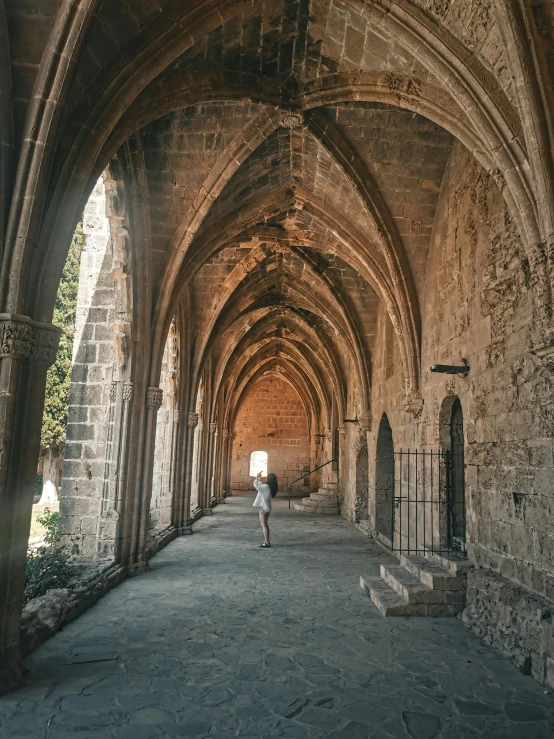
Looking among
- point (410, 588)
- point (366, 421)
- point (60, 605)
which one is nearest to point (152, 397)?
point (60, 605)

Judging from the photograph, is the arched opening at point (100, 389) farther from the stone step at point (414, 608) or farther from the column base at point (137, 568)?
the stone step at point (414, 608)

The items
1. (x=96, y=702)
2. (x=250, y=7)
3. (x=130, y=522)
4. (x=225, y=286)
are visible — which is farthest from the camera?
(x=225, y=286)

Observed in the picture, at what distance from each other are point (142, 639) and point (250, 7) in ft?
19.8

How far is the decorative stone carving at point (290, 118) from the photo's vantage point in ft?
22.9

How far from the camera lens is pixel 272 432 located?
27.6 meters

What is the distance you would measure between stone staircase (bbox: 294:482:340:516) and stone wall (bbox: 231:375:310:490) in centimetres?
918

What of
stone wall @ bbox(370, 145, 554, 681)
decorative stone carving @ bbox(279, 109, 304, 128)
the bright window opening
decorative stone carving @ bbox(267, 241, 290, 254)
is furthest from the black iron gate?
the bright window opening

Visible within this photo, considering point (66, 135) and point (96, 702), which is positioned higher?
point (66, 135)

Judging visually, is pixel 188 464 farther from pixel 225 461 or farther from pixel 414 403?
pixel 225 461

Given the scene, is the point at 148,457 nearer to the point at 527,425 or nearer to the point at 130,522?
the point at 130,522

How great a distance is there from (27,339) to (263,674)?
3.15m

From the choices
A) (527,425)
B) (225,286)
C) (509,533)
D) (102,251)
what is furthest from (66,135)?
(225,286)

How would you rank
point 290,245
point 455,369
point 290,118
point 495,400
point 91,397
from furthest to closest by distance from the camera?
point 290,245 → point 91,397 → point 290,118 → point 455,369 → point 495,400

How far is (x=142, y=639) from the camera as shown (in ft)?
15.9
